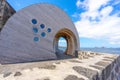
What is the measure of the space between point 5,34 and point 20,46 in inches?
62.0

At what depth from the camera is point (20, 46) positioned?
8898 mm

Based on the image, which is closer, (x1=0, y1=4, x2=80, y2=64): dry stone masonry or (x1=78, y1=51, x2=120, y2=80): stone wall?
(x1=78, y1=51, x2=120, y2=80): stone wall

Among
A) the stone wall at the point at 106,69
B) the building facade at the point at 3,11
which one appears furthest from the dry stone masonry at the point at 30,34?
the stone wall at the point at 106,69

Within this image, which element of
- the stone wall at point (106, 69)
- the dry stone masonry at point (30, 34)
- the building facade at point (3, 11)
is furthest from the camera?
the building facade at point (3, 11)

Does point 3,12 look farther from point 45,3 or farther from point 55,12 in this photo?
point 55,12

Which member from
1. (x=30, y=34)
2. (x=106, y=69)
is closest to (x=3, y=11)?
(x=30, y=34)

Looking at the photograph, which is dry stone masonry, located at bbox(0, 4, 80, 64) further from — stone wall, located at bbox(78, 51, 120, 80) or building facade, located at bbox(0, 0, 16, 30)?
stone wall, located at bbox(78, 51, 120, 80)

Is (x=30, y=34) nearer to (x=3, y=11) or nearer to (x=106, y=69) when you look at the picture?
(x=3, y=11)

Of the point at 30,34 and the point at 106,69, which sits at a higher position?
the point at 30,34

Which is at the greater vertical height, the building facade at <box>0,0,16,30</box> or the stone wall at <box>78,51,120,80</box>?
the building facade at <box>0,0,16,30</box>

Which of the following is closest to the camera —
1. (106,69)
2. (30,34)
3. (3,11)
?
(106,69)

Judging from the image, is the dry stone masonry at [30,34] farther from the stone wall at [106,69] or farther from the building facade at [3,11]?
the stone wall at [106,69]

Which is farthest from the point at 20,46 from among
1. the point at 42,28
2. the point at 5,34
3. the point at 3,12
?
the point at 3,12

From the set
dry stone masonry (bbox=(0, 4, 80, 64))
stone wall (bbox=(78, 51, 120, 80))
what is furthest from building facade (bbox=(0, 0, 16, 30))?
stone wall (bbox=(78, 51, 120, 80))
